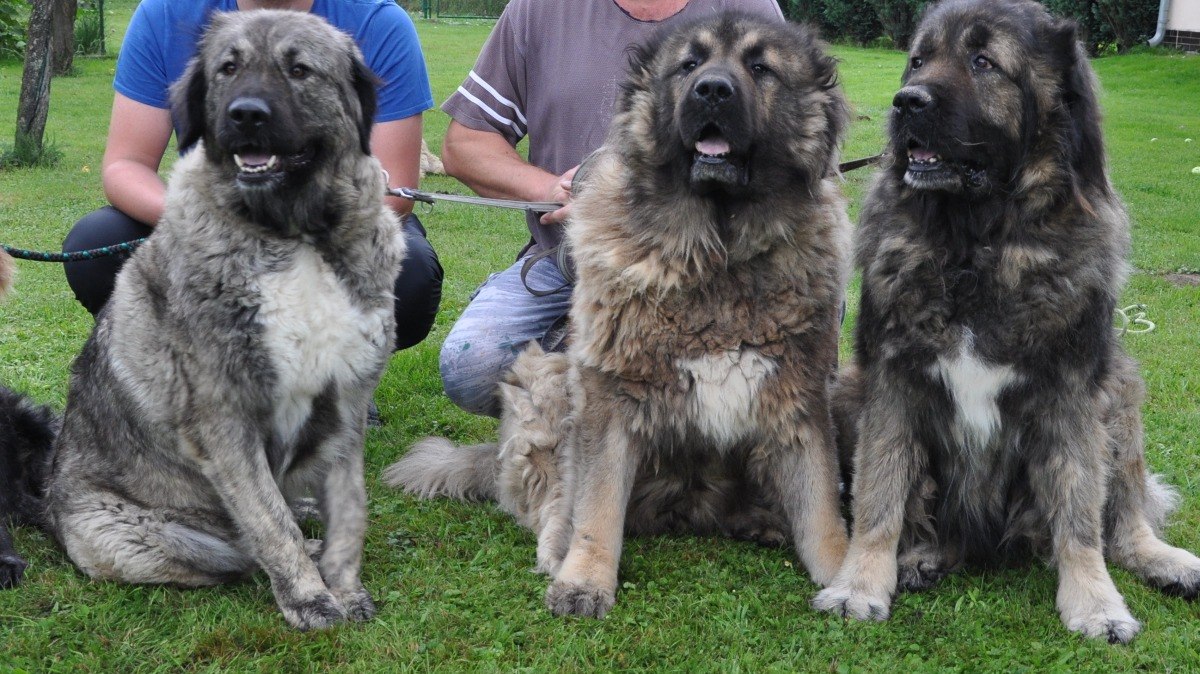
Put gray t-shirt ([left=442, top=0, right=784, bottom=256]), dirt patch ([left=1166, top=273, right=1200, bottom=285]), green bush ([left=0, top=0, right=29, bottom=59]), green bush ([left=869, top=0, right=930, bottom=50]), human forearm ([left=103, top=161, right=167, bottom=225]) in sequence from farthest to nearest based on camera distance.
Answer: green bush ([left=869, top=0, right=930, bottom=50]) → green bush ([left=0, top=0, right=29, bottom=59]) → dirt patch ([left=1166, top=273, right=1200, bottom=285]) → gray t-shirt ([left=442, top=0, right=784, bottom=256]) → human forearm ([left=103, top=161, right=167, bottom=225])

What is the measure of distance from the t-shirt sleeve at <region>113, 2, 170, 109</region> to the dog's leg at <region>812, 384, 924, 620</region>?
8.89 feet

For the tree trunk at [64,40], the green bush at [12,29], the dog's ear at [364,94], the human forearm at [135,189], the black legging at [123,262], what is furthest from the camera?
the tree trunk at [64,40]

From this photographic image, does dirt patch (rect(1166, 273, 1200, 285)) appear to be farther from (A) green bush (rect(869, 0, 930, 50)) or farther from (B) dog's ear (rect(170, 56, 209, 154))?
(A) green bush (rect(869, 0, 930, 50))

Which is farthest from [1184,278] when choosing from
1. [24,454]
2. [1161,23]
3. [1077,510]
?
[1161,23]

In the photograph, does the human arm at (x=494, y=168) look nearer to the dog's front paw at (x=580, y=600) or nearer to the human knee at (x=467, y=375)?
the human knee at (x=467, y=375)

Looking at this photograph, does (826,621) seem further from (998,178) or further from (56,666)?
(56,666)

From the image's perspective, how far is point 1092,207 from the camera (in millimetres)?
2799

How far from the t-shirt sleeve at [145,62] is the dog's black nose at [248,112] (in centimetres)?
131

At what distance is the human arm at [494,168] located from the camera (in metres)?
4.07

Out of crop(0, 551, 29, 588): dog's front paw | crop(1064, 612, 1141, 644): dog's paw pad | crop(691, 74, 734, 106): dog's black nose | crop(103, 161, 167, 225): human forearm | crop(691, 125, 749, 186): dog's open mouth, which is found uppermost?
crop(691, 74, 734, 106): dog's black nose

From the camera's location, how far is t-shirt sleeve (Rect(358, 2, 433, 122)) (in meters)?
3.99

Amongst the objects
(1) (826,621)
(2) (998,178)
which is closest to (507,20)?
(2) (998,178)

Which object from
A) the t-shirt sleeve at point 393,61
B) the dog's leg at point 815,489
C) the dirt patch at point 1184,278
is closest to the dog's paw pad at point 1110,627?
the dog's leg at point 815,489

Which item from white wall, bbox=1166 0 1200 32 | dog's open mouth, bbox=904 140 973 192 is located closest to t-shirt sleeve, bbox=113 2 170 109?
dog's open mouth, bbox=904 140 973 192
